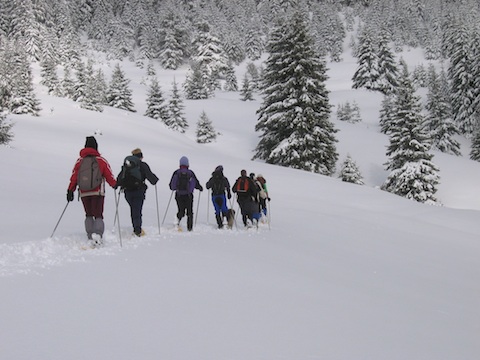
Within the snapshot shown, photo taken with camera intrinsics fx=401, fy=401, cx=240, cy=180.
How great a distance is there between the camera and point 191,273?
5492 millimetres

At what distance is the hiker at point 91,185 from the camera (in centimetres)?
645

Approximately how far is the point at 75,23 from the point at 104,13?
644 centimetres

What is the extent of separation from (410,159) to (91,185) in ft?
79.1

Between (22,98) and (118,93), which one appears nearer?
(22,98)

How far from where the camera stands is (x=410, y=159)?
2630 cm

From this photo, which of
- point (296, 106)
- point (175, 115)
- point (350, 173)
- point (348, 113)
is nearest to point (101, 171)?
point (296, 106)

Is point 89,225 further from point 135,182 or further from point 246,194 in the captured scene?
point 246,194

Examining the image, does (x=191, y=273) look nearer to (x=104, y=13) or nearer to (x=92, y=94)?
(x=92, y=94)

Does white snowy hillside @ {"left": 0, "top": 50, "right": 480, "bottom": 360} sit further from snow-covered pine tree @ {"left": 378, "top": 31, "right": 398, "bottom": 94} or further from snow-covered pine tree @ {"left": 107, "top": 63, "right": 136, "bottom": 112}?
snow-covered pine tree @ {"left": 378, "top": 31, "right": 398, "bottom": 94}

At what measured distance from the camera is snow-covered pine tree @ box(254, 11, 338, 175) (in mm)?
24438

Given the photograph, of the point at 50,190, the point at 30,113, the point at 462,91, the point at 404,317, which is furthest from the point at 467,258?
the point at 462,91

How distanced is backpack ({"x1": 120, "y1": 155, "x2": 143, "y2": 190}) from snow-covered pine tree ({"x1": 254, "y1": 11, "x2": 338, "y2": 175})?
688 inches

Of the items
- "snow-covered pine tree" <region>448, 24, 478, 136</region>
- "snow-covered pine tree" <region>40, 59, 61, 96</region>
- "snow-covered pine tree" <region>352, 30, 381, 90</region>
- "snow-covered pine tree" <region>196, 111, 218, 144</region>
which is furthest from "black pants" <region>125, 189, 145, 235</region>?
"snow-covered pine tree" <region>352, 30, 381, 90</region>

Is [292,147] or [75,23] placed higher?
[75,23]
